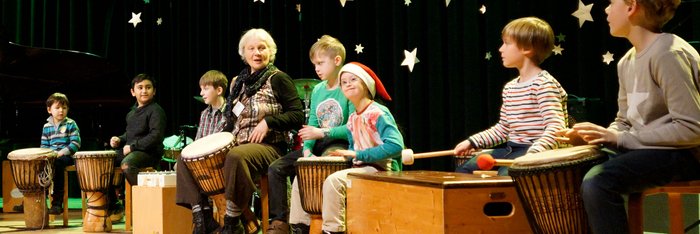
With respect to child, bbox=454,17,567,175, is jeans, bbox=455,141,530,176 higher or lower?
lower

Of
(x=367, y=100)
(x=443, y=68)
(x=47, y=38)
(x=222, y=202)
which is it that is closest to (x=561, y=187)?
(x=367, y=100)

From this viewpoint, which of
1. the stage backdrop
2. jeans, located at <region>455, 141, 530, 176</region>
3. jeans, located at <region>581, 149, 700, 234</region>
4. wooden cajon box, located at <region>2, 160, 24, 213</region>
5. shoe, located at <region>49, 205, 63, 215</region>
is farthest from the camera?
wooden cajon box, located at <region>2, 160, 24, 213</region>

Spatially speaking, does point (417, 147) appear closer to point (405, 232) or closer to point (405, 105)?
point (405, 105)

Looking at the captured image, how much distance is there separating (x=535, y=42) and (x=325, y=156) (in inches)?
49.2

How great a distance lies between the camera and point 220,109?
5566mm

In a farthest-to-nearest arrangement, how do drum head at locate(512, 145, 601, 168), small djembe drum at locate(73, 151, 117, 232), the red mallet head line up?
small djembe drum at locate(73, 151, 117, 232), the red mallet head, drum head at locate(512, 145, 601, 168)

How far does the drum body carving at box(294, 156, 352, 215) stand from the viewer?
153 inches

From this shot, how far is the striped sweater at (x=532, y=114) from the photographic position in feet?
10.5

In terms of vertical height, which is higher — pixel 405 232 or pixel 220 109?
pixel 220 109

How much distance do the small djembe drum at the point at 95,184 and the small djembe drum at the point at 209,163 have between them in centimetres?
186

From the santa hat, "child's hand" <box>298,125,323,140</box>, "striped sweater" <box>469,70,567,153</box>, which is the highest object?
the santa hat

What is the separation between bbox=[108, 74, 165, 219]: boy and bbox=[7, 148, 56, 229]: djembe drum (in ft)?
1.76

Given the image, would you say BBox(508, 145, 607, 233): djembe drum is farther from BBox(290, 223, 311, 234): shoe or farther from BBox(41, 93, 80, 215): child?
BBox(41, 93, 80, 215): child

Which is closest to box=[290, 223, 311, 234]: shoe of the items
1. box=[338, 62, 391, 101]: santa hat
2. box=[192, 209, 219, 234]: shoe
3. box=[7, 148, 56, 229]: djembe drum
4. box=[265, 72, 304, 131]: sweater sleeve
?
box=[192, 209, 219, 234]: shoe
